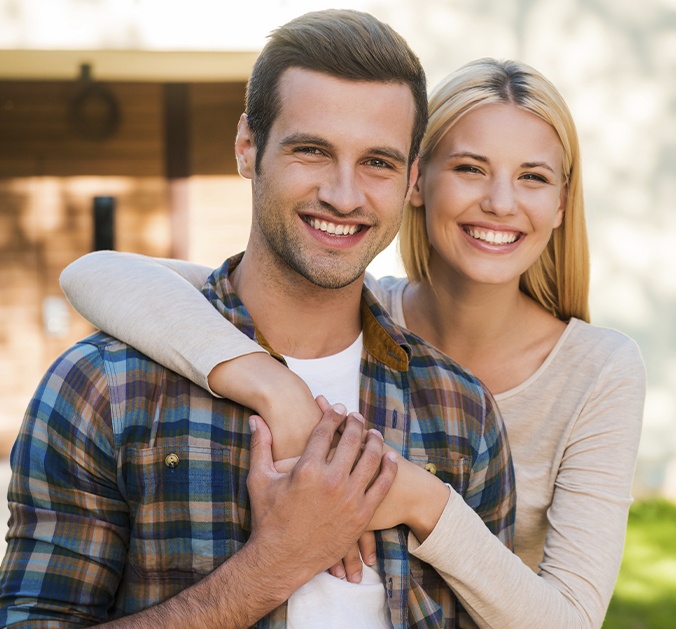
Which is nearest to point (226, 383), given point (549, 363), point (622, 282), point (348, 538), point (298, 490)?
point (298, 490)

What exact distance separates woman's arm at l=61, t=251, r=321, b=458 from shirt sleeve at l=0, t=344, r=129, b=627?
153 millimetres

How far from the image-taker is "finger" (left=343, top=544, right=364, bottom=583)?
180 centimetres

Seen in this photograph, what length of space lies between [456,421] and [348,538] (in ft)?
1.36

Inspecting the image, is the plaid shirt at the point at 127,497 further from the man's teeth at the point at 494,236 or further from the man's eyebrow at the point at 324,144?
the man's teeth at the point at 494,236

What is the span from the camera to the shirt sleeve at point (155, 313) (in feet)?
5.88

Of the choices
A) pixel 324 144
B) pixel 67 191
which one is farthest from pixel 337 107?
pixel 67 191

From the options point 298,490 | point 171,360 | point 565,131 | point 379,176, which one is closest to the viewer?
point 298,490

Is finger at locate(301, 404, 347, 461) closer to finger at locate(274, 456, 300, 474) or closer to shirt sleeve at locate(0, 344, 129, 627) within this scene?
finger at locate(274, 456, 300, 474)

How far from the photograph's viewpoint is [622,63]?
5176 mm

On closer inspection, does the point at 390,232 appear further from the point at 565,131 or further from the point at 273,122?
the point at 565,131

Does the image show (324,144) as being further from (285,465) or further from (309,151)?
(285,465)

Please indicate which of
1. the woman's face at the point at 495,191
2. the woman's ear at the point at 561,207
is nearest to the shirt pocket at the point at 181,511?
the woman's face at the point at 495,191

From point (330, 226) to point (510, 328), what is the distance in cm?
101

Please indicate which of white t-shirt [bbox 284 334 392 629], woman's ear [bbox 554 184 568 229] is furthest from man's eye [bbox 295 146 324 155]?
woman's ear [bbox 554 184 568 229]
